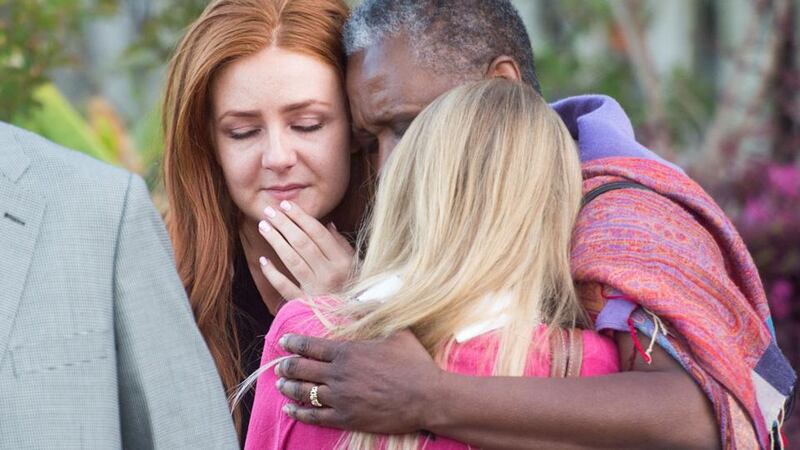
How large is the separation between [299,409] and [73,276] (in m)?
0.51

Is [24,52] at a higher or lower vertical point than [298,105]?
higher

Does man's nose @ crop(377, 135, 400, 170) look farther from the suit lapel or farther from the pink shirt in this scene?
the suit lapel

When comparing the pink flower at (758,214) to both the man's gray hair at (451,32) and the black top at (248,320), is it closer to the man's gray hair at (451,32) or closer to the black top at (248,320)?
the man's gray hair at (451,32)

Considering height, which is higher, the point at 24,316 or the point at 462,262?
the point at 24,316

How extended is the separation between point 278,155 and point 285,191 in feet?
0.41

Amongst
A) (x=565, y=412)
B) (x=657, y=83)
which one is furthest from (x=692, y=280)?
(x=657, y=83)

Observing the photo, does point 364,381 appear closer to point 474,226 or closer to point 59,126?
point 474,226

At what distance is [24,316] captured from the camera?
6.98 ft

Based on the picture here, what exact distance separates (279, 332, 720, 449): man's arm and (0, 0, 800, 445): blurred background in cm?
165

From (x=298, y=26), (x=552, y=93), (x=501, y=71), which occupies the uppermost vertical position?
(x=298, y=26)

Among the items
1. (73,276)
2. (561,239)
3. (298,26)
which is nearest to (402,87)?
(298,26)

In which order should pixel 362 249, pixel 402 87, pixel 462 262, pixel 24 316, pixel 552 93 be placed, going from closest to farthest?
pixel 24 316
pixel 462 262
pixel 402 87
pixel 362 249
pixel 552 93

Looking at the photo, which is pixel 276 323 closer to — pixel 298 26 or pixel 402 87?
pixel 402 87

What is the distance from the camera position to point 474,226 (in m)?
2.47
